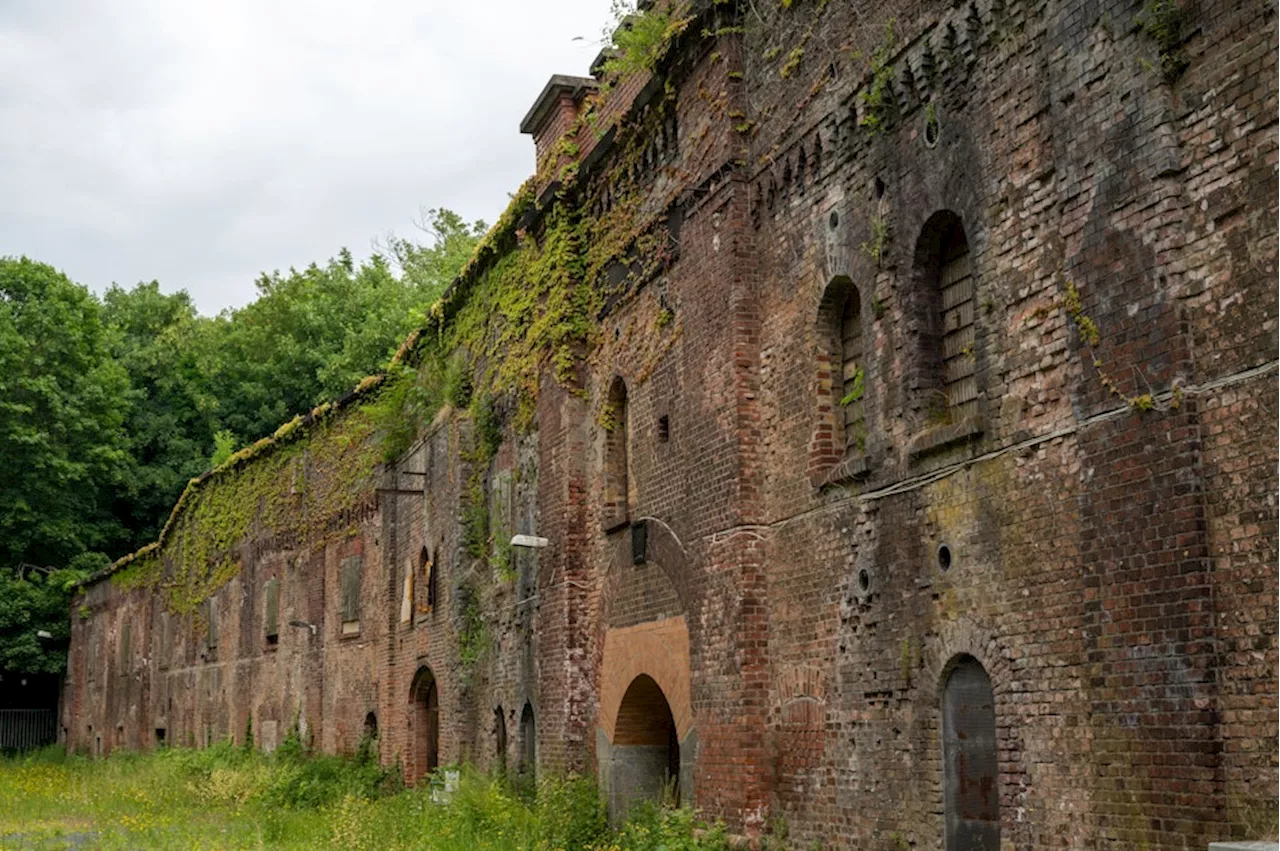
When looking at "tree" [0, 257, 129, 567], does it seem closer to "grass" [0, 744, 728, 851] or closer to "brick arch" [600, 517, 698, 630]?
"grass" [0, 744, 728, 851]

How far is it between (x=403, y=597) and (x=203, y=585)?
47.0 feet

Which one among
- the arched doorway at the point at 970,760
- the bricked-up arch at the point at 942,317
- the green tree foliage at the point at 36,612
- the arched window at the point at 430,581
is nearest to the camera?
the arched doorway at the point at 970,760

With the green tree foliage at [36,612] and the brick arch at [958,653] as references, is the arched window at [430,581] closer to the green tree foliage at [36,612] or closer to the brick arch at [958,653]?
the brick arch at [958,653]

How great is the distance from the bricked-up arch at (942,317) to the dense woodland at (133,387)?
31.8 metres

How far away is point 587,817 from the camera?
15062mm

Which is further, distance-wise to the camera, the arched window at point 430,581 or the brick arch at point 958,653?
the arched window at point 430,581

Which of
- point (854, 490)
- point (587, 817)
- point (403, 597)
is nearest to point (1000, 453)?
point (854, 490)

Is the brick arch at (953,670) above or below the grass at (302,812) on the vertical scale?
above

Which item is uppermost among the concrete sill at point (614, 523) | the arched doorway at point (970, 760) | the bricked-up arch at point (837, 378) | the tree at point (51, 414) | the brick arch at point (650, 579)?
the tree at point (51, 414)

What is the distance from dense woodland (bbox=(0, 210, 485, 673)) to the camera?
43.8 m

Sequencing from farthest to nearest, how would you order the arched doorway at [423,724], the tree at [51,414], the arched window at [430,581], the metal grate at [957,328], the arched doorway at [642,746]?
the tree at [51,414] → the arched doorway at [423,724] → the arched window at [430,581] → the arched doorway at [642,746] → the metal grate at [957,328]

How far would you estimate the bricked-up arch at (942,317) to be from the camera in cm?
1022

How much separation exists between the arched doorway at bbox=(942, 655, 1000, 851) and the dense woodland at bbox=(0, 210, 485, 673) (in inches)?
1291

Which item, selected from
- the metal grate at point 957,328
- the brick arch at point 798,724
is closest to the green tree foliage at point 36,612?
the brick arch at point 798,724
